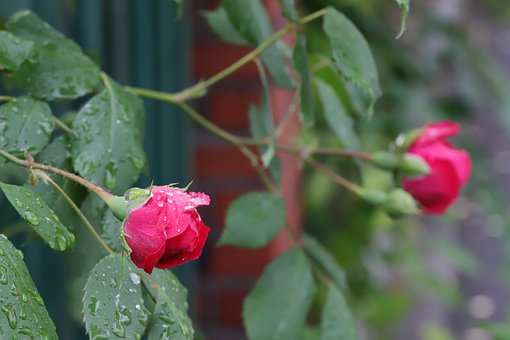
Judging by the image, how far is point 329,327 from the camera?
0.77 meters

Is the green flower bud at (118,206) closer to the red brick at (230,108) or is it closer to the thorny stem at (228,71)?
the thorny stem at (228,71)

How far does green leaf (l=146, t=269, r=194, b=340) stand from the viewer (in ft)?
1.71

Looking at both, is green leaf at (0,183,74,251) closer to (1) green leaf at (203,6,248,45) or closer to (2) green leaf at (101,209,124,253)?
(2) green leaf at (101,209,124,253)

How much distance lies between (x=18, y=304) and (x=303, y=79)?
13.0 inches

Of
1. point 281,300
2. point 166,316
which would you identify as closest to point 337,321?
point 281,300

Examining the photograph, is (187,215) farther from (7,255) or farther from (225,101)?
(225,101)

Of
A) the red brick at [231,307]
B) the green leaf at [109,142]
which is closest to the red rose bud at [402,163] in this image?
the green leaf at [109,142]

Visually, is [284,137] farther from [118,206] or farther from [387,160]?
[118,206]

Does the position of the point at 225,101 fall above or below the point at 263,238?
below

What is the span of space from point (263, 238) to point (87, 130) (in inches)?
9.4

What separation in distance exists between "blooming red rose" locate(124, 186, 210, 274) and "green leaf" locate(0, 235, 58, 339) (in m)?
0.06

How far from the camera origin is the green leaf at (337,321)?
757mm

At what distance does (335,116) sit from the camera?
86 cm

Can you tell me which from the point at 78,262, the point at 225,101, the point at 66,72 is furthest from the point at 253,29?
the point at 225,101
